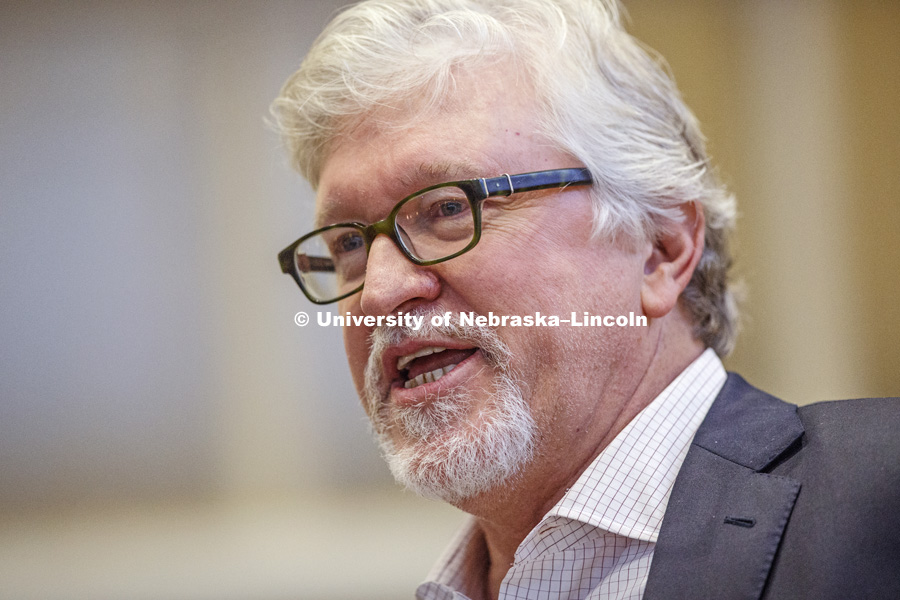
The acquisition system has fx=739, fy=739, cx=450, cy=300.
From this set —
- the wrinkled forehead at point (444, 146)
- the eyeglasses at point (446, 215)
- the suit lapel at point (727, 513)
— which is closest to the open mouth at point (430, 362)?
the eyeglasses at point (446, 215)

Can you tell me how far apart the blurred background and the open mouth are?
4.20ft

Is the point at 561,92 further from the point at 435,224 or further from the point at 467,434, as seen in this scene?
the point at 467,434

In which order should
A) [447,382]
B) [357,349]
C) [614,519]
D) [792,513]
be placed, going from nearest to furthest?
1. [792,513]
2. [614,519]
3. [447,382]
4. [357,349]

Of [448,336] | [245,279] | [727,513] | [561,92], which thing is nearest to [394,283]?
[448,336]

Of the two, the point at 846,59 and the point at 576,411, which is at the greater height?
the point at 846,59

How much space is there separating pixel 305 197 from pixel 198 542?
1320 millimetres

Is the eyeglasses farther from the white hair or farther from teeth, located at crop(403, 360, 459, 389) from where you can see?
teeth, located at crop(403, 360, 459, 389)

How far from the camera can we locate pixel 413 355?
1323mm

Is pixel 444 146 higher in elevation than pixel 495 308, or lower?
higher

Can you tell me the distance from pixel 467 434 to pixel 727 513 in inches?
16.4

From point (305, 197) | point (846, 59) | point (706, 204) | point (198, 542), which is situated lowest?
point (198, 542)

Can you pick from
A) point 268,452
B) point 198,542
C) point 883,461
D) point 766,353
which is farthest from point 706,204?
point 198,542

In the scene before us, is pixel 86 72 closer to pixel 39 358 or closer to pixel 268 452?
pixel 39 358

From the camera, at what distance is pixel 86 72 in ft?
7.98
